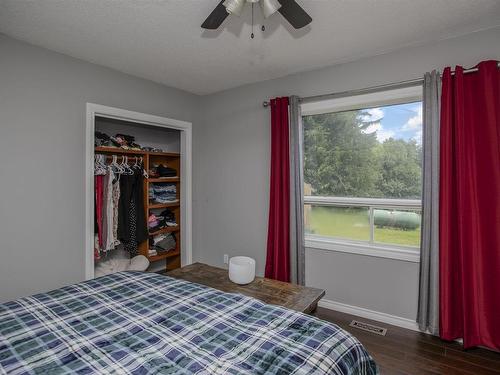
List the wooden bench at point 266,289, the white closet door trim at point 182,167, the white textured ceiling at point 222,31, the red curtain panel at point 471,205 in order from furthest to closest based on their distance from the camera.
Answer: the white closet door trim at point 182,167 < the red curtain panel at point 471,205 < the white textured ceiling at point 222,31 < the wooden bench at point 266,289

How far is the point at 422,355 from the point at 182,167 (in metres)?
3.11

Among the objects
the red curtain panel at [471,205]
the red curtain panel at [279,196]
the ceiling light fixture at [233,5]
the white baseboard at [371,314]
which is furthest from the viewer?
the red curtain panel at [279,196]

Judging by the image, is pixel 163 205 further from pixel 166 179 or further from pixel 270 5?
pixel 270 5

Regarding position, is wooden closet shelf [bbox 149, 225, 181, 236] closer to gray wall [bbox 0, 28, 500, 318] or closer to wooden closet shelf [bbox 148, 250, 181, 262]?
wooden closet shelf [bbox 148, 250, 181, 262]

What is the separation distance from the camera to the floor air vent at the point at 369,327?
2.42m

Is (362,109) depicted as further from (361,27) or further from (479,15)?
(479,15)

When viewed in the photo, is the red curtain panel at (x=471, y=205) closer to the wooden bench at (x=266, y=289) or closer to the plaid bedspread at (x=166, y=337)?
the wooden bench at (x=266, y=289)

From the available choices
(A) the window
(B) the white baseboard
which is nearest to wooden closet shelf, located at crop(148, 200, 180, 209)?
(A) the window

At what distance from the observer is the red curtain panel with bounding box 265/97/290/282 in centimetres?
Result: 295

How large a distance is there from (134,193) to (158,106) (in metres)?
1.05

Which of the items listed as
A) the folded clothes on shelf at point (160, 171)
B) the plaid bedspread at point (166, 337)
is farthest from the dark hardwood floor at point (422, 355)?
the folded clothes on shelf at point (160, 171)

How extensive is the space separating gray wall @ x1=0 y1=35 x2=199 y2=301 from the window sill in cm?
227

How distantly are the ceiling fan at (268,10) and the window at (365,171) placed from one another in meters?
1.28

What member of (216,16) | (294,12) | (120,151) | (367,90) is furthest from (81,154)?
(367,90)
